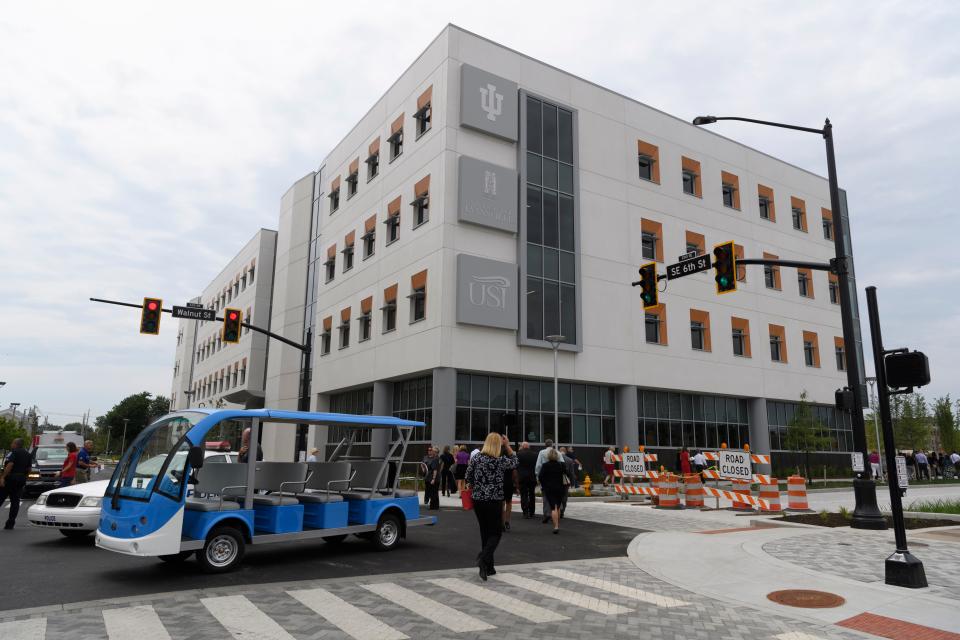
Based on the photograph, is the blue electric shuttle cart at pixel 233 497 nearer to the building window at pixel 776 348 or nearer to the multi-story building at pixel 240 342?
the building window at pixel 776 348

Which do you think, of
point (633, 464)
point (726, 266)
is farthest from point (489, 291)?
point (726, 266)

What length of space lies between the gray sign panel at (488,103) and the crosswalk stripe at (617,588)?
23722 mm

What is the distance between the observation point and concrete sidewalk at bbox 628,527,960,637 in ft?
23.4

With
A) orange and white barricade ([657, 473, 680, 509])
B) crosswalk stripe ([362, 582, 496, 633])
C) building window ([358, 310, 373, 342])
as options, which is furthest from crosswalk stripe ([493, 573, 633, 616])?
building window ([358, 310, 373, 342])

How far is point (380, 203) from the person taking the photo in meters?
35.0

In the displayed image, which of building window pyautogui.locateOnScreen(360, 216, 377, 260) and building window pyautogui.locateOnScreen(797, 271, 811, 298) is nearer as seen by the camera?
building window pyautogui.locateOnScreen(360, 216, 377, 260)

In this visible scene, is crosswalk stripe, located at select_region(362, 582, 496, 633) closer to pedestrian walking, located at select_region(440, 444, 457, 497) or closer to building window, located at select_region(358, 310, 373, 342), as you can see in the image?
pedestrian walking, located at select_region(440, 444, 457, 497)

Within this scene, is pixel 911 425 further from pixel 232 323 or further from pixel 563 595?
pixel 563 595

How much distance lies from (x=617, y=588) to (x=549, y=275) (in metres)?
23.1

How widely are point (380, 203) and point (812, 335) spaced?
29.3 meters

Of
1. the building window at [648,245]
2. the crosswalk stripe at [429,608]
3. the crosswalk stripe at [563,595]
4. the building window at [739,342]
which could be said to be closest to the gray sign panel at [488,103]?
the building window at [648,245]

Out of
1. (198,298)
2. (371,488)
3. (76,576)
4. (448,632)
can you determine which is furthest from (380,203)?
(198,298)

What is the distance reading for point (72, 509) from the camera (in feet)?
36.8

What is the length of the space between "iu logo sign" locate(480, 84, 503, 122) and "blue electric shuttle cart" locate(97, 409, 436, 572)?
21903mm
